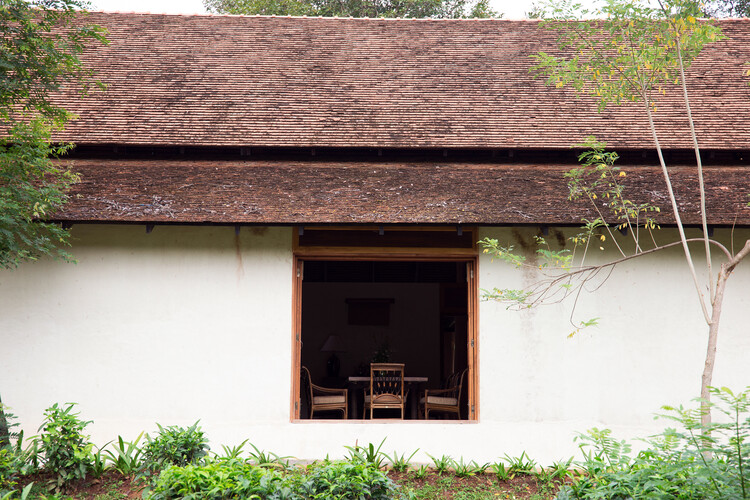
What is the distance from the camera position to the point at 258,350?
7.94m

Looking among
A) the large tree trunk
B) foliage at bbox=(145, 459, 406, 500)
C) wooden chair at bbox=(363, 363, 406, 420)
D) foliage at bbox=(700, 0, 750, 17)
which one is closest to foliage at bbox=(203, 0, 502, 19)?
foliage at bbox=(700, 0, 750, 17)

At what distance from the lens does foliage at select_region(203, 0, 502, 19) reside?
67.5 feet

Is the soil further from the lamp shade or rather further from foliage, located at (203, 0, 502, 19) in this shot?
foliage, located at (203, 0, 502, 19)

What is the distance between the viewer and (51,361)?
7820 millimetres

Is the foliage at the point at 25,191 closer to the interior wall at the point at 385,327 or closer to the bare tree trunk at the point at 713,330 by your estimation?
the bare tree trunk at the point at 713,330

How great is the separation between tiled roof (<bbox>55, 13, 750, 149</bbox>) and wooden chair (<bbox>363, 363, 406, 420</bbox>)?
3.06m

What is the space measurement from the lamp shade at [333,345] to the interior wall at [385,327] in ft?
3.64

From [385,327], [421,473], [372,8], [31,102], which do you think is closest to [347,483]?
[421,473]

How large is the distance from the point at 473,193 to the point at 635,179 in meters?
2.05

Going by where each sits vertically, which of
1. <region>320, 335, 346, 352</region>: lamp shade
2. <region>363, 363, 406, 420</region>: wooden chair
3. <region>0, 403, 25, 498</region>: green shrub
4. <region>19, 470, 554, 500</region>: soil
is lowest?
<region>19, 470, 554, 500</region>: soil

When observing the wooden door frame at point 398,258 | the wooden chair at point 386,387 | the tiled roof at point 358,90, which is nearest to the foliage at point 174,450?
the wooden door frame at point 398,258

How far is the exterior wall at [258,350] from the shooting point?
775 cm

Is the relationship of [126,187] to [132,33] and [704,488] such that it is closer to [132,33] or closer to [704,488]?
[132,33]

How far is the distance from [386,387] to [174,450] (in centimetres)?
452
